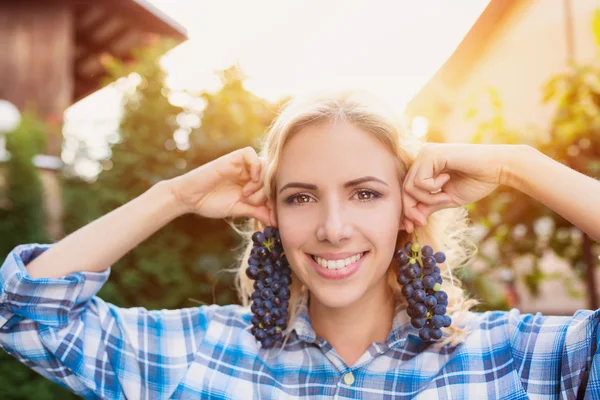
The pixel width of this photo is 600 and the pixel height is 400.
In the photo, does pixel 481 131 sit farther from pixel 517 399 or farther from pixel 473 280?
pixel 517 399

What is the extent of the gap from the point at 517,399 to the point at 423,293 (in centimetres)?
42

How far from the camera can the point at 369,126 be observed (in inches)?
76.2

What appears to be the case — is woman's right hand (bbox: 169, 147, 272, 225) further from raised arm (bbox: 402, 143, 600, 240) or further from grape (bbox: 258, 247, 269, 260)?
raised arm (bbox: 402, 143, 600, 240)

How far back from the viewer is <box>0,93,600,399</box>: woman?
180cm

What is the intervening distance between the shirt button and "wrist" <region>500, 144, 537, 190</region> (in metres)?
0.82

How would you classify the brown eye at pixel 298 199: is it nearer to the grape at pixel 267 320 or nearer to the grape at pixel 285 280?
the grape at pixel 285 280

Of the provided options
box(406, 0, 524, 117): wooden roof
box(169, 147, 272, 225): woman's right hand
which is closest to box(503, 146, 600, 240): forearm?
box(406, 0, 524, 117): wooden roof

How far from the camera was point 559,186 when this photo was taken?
1.75 m

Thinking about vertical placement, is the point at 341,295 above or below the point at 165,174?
below

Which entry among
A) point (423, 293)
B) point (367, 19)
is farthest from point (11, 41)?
point (423, 293)

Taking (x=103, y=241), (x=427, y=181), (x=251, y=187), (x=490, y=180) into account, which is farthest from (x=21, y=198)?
(x=490, y=180)

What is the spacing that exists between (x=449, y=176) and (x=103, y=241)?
1.26m

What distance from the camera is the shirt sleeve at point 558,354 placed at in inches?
63.6

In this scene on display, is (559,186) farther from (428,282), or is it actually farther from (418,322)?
(418,322)
